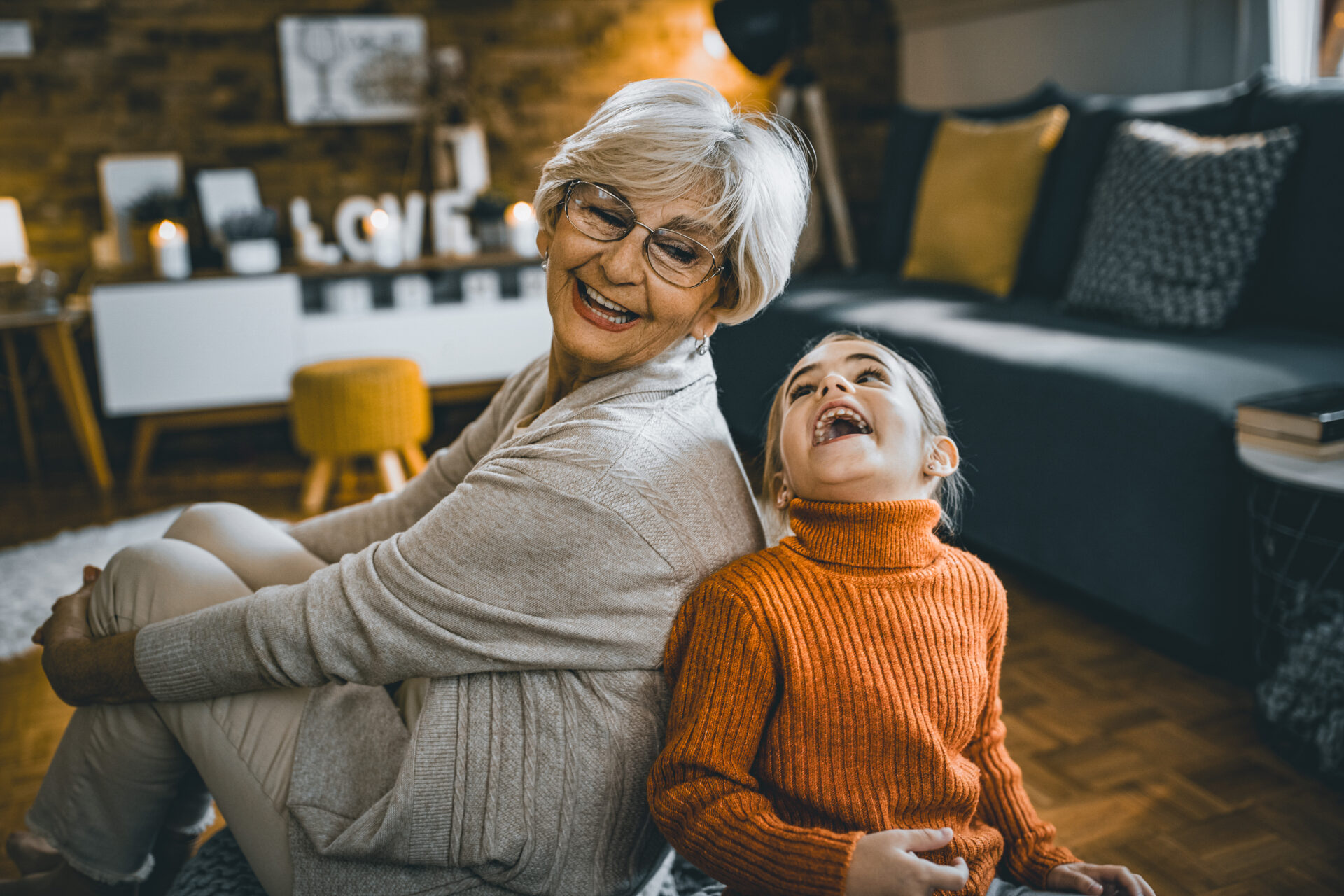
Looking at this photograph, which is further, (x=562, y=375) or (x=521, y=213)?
(x=521, y=213)

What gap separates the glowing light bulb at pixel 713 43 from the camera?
426 cm

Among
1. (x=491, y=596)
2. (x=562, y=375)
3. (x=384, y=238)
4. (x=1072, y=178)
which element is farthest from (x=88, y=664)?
(x=384, y=238)

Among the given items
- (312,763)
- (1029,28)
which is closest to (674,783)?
(312,763)

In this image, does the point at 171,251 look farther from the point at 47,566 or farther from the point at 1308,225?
the point at 1308,225

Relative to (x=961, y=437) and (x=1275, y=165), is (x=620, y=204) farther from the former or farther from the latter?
(x=1275, y=165)

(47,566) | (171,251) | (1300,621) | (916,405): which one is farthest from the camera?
(171,251)

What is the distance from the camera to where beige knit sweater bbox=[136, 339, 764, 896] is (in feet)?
2.87

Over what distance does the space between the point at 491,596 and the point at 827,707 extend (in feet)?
1.00

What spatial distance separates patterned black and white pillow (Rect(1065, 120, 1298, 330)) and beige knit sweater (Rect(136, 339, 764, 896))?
1.67 meters

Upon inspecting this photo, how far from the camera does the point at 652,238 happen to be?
0.97 m

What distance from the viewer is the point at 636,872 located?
996 millimetres

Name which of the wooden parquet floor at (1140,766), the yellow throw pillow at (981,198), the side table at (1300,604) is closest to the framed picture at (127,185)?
the wooden parquet floor at (1140,766)

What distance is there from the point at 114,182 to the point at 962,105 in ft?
10.6

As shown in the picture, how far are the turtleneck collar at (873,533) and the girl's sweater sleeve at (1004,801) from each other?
11cm
